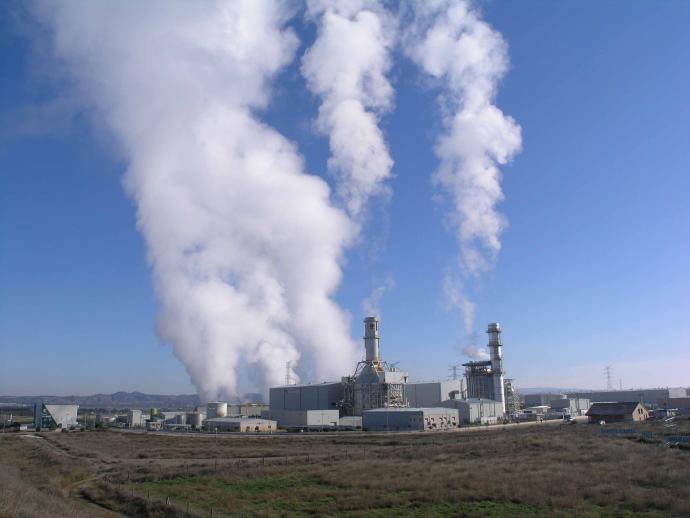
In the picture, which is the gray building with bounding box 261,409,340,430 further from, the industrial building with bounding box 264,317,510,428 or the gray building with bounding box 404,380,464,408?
the gray building with bounding box 404,380,464,408

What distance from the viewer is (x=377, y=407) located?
95.7 metres

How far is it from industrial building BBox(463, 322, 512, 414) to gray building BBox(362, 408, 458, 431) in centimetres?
2810

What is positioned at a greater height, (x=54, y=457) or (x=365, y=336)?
Result: (x=365, y=336)

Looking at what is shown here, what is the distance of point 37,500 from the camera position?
2398cm

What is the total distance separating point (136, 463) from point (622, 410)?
75740 mm

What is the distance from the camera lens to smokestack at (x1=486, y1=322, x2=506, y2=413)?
107500 millimetres

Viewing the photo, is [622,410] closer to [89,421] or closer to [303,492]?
[303,492]

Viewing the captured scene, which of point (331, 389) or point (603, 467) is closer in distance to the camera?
point (603, 467)

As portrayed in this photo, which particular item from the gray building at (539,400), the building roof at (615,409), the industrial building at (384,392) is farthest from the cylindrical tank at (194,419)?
the gray building at (539,400)

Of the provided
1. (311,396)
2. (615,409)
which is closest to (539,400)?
(615,409)

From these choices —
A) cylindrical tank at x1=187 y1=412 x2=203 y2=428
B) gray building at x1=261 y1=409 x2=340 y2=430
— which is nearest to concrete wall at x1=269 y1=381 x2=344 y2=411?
gray building at x1=261 y1=409 x2=340 y2=430

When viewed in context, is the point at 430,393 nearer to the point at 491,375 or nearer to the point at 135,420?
the point at 491,375

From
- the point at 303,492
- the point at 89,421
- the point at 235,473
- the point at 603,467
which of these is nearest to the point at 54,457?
the point at 235,473

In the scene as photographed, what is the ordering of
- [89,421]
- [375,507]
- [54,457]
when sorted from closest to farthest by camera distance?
[375,507] → [54,457] → [89,421]
